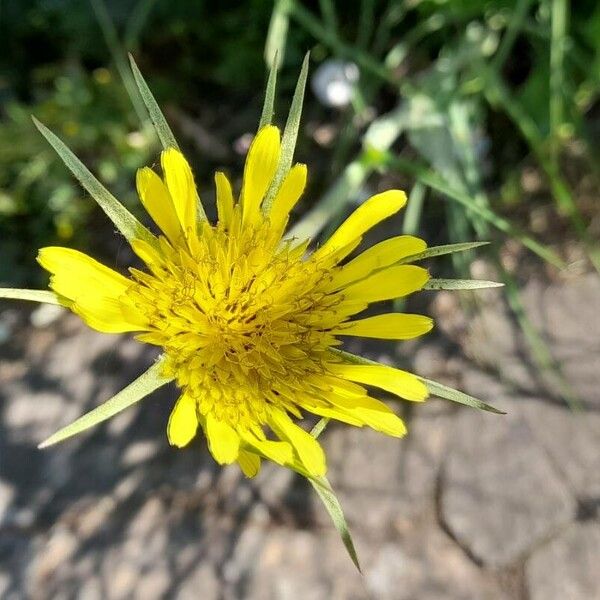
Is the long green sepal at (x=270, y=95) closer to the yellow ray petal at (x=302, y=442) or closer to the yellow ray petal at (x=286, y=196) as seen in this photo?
the yellow ray petal at (x=286, y=196)

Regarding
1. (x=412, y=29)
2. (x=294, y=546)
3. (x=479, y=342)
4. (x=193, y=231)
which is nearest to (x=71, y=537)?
(x=294, y=546)

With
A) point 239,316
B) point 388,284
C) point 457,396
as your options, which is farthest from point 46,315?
point 457,396

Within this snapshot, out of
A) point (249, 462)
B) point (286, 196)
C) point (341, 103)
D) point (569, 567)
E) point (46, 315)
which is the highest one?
point (286, 196)

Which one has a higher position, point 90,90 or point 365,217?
point 365,217

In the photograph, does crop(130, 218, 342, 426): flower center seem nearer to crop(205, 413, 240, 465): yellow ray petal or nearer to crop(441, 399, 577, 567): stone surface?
crop(205, 413, 240, 465): yellow ray petal

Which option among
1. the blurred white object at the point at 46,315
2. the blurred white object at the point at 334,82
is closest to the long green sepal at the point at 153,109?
the blurred white object at the point at 334,82

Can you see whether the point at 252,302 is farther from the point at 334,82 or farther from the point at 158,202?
the point at 334,82
